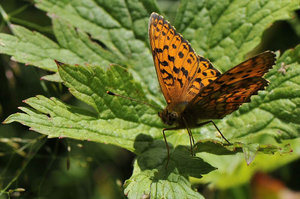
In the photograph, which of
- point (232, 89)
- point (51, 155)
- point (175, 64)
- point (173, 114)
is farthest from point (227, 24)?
point (51, 155)

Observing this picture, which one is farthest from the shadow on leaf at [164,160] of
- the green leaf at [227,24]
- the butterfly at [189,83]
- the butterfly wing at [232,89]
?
the green leaf at [227,24]

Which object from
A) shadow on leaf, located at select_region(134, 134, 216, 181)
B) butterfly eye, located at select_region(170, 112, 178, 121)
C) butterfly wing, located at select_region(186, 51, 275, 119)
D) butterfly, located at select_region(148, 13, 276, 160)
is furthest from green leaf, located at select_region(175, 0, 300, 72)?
shadow on leaf, located at select_region(134, 134, 216, 181)

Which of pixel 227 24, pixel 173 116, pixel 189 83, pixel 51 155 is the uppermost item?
pixel 227 24

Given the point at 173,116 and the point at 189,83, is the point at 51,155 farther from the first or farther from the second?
the point at 189,83

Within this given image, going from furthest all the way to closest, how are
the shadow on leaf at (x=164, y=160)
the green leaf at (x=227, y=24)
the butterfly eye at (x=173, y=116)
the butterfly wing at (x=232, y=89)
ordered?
the green leaf at (x=227, y=24), the butterfly eye at (x=173, y=116), the shadow on leaf at (x=164, y=160), the butterfly wing at (x=232, y=89)

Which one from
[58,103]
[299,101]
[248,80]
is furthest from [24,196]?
[299,101]

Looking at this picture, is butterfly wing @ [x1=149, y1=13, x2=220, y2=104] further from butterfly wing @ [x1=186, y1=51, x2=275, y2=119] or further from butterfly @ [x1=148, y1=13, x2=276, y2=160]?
butterfly wing @ [x1=186, y1=51, x2=275, y2=119]

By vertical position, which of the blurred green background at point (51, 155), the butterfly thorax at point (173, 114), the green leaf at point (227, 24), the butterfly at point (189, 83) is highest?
the green leaf at point (227, 24)

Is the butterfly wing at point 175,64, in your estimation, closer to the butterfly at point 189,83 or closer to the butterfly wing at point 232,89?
the butterfly at point 189,83
